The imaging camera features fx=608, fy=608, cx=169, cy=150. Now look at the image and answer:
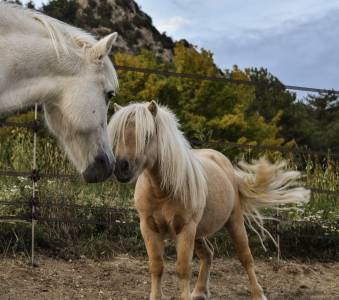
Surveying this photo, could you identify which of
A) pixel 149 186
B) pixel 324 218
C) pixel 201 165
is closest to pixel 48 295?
pixel 149 186

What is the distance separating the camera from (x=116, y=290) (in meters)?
5.08

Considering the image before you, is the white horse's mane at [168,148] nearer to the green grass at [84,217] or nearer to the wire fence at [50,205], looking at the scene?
the wire fence at [50,205]

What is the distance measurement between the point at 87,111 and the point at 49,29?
0.47 metres

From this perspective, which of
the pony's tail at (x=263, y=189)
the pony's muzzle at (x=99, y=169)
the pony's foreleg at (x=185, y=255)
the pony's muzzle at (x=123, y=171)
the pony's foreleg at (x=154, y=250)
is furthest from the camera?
the pony's tail at (x=263, y=189)

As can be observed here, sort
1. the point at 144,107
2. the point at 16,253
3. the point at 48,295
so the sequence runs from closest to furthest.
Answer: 1. the point at 144,107
2. the point at 48,295
3. the point at 16,253

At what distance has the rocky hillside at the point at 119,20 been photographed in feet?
100

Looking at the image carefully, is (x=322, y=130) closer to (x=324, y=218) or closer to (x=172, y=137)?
(x=324, y=218)

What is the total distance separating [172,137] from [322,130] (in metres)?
21.9

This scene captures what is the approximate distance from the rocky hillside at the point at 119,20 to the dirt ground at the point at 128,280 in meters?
24.0

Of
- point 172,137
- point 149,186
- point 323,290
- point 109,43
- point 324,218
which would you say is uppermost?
point 109,43

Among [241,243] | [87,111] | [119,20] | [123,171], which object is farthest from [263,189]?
[119,20]

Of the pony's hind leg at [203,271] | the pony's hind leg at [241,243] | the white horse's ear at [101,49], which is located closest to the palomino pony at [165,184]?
the pony's hind leg at [241,243]

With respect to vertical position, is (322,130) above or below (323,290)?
above

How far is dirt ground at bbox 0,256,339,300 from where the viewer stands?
4.92m
